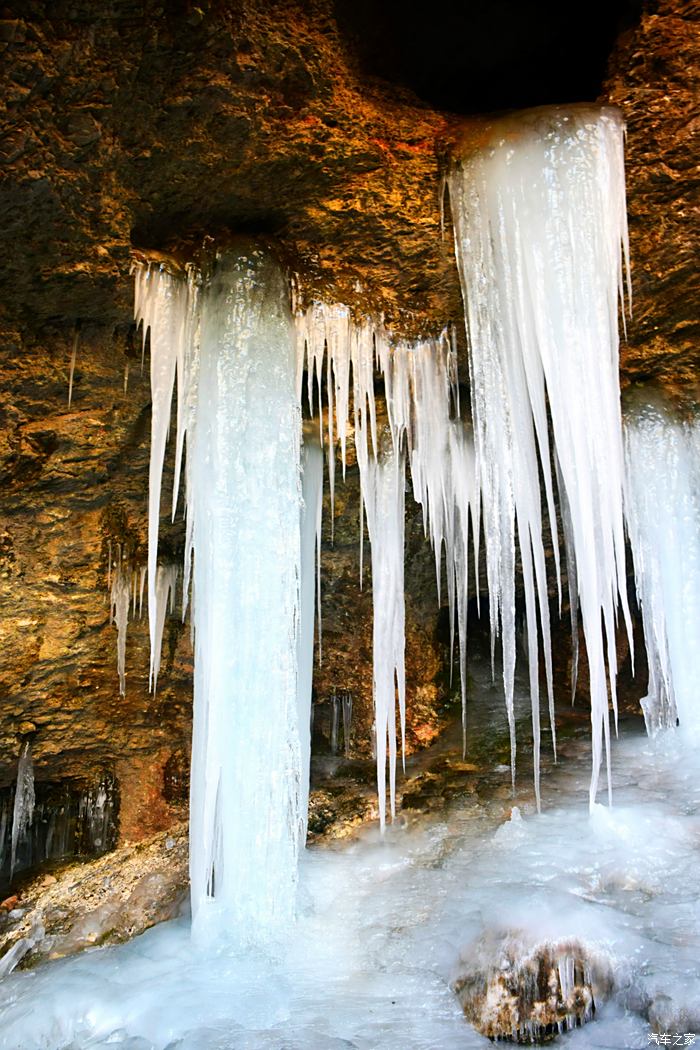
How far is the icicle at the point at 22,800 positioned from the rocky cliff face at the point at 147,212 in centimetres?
7

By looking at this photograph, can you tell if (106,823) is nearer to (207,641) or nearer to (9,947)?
(9,947)

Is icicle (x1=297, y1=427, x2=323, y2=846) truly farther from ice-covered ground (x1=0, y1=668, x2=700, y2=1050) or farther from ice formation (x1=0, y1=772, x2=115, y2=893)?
ice formation (x1=0, y1=772, x2=115, y2=893)

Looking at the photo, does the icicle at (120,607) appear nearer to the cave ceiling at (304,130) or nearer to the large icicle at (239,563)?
the large icicle at (239,563)

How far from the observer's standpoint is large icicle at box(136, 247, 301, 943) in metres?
3.81

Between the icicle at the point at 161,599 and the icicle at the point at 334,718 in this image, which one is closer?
the icicle at the point at 161,599

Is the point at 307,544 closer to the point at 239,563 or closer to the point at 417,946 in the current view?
the point at 239,563

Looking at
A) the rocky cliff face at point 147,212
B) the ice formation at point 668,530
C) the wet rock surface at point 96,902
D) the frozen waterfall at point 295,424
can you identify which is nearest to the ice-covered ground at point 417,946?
the wet rock surface at point 96,902

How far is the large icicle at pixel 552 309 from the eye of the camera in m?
3.71

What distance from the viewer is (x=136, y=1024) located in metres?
3.17

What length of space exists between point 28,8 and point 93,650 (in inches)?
146

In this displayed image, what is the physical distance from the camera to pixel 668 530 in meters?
5.21

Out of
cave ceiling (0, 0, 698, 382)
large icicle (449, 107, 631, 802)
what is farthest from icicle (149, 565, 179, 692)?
large icicle (449, 107, 631, 802)

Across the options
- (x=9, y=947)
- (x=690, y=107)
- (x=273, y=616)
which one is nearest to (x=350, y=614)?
(x=273, y=616)

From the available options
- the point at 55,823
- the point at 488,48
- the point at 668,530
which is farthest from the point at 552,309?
the point at 55,823
